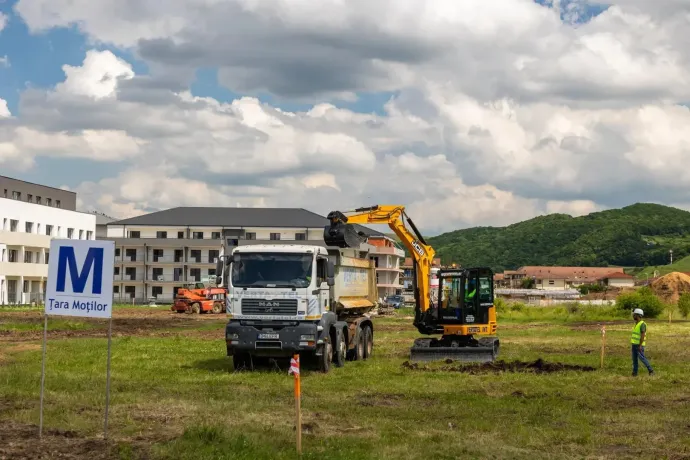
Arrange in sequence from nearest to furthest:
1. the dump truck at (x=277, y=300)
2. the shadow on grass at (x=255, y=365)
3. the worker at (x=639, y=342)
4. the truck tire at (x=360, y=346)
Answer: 1. the dump truck at (x=277, y=300)
2. the worker at (x=639, y=342)
3. the shadow on grass at (x=255, y=365)
4. the truck tire at (x=360, y=346)

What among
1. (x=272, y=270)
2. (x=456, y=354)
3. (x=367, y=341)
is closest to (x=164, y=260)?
(x=367, y=341)

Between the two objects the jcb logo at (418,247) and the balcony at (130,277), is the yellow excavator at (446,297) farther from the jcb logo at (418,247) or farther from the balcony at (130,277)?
the balcony at (130,277)

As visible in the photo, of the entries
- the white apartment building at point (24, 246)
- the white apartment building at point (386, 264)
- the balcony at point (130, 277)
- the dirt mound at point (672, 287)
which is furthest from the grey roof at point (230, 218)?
the dirt mound at point (672, 287)

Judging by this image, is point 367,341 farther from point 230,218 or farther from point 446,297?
point 230,218

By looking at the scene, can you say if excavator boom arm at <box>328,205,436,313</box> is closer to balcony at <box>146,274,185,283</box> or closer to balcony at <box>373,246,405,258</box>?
balcony at <box>146,274,185,283</box>

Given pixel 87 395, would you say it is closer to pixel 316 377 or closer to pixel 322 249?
pixel 316 377

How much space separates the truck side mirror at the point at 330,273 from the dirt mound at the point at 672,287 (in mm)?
71726

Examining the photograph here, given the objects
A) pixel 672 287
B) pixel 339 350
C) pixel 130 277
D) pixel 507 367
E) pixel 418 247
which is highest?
pixel 130 277

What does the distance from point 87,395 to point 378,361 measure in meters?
11.7

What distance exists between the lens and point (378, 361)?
28156 mm

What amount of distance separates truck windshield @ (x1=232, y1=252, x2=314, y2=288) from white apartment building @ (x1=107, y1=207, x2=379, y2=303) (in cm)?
9241

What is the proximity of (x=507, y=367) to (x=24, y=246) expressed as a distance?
70502 mm

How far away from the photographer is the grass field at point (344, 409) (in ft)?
41.4

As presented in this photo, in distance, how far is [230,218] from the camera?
125688mm
